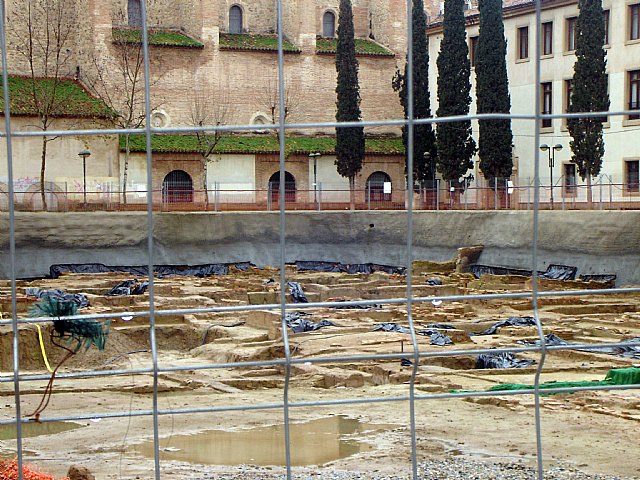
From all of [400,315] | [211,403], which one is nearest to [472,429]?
[211,403]

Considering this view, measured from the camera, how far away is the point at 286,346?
13.2 feet

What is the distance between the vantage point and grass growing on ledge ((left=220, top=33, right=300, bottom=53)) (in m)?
50.4

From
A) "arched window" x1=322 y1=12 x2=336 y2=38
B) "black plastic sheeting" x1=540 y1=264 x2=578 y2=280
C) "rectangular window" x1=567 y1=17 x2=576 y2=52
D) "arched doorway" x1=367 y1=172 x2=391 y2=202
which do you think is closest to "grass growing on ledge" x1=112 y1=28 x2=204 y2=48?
A: "arched window" x1=322 y1=12 x2=336 y2=38

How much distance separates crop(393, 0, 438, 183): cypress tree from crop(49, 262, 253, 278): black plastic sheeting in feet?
21.4

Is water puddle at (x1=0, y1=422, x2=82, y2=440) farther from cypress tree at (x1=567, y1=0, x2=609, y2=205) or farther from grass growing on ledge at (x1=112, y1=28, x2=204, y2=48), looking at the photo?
grass growing on ledge at (x1=112, y1=28, x2=204, y2=48)

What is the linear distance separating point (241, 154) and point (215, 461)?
3367cm

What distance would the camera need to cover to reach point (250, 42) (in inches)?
2028

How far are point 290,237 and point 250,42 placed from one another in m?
17.6

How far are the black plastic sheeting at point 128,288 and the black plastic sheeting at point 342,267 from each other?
8018mm

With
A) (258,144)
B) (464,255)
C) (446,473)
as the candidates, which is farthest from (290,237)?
(446,473)

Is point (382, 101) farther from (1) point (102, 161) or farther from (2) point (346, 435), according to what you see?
(2) point (346, 435)

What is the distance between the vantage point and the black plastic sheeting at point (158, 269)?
1334 inches

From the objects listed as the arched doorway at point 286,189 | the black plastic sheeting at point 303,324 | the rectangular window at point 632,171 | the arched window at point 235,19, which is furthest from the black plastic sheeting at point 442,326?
the arched window at point 235,19

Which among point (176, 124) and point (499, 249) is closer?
point (499, 249)
